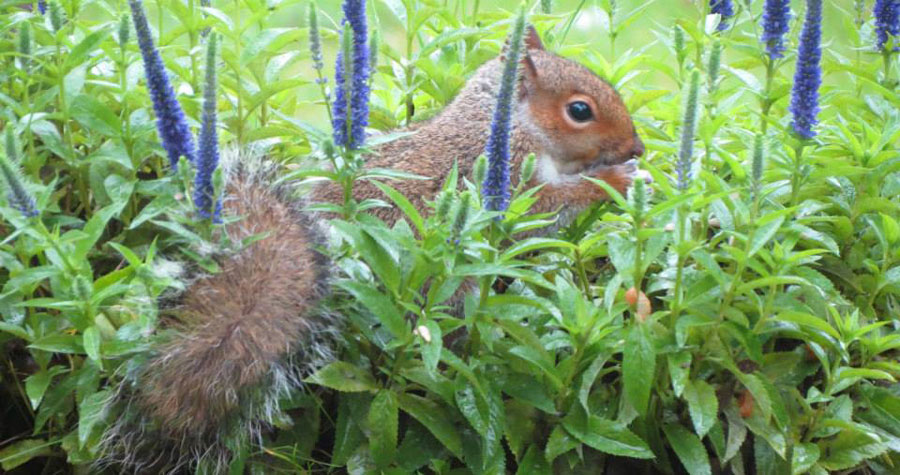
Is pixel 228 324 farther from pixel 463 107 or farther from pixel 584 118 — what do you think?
pixel 584 118

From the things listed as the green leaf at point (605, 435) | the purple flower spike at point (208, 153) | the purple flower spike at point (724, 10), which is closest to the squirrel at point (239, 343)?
the purple flower spike at point (208, 153)

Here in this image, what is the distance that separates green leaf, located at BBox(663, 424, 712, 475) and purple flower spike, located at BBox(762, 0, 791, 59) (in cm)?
86

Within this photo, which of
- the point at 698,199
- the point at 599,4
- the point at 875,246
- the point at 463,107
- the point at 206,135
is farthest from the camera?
the point at 599,4

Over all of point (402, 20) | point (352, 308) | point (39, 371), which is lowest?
point (39, 371)

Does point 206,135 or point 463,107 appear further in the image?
point 463,107

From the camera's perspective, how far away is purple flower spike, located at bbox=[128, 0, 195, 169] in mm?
1538

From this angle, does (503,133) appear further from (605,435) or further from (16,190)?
(16,190)

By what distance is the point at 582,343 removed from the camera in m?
1.75

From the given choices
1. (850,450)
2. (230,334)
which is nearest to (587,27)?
(850,450)

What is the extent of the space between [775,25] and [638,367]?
0.89 meters

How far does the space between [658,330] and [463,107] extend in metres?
0.97

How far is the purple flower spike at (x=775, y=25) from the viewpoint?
2.12m

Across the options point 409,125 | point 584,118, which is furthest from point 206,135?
point 584,118

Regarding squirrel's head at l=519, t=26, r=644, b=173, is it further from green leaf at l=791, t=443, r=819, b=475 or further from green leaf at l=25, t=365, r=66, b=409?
green leaf at l=25, t=365, r=66, b=409
